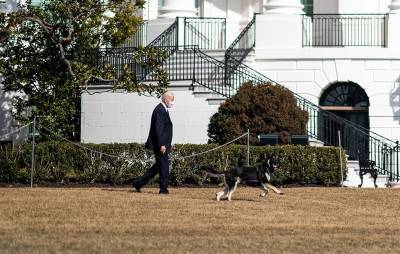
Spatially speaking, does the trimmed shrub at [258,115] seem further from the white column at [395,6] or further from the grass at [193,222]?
the white column at [395,6]

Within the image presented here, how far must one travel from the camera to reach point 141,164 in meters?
30.4

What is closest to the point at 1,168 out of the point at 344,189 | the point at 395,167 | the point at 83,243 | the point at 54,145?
the point at 54,145

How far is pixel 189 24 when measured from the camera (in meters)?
38.2

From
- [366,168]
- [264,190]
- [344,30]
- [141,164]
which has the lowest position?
[264,190]

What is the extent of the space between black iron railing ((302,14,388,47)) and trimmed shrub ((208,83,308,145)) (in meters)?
5.11

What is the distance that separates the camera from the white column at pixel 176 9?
38.7m

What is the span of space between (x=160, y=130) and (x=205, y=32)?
13934 millimetres

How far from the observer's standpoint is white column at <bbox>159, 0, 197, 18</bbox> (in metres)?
38.7

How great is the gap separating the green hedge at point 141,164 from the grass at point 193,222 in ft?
10.9

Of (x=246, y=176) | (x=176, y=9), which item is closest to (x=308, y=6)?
(x=176, y=9)

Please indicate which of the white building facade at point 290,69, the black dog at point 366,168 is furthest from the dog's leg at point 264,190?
the white building facade at point 290,69

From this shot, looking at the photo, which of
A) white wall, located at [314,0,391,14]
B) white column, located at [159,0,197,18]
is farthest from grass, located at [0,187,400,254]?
white column, located at [159,0,197,18]

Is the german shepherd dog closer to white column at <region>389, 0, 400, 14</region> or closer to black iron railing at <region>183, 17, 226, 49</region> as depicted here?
white column at <region>389, 0, 400, 14</region>

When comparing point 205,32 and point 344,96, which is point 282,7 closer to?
point 205,32
